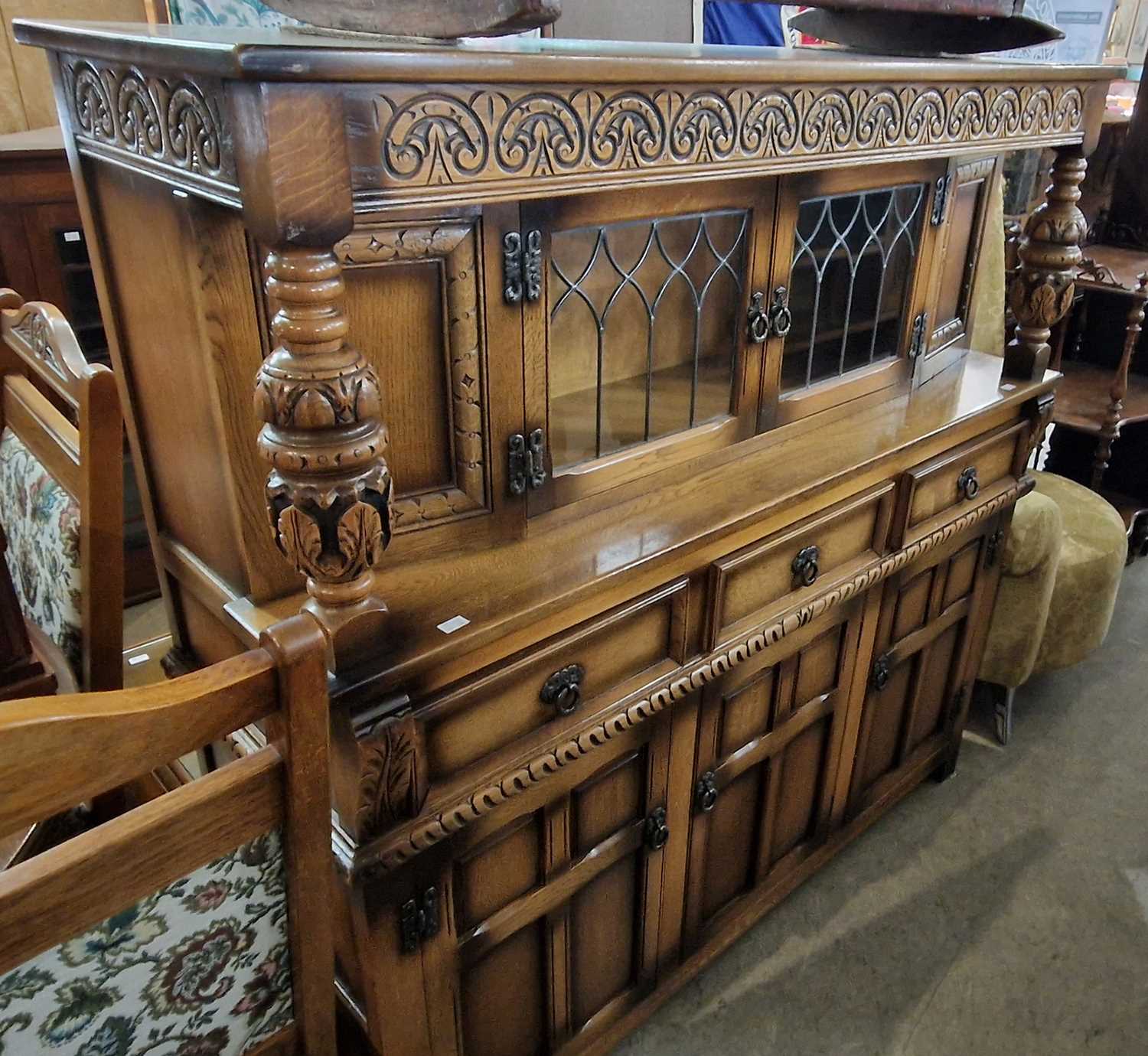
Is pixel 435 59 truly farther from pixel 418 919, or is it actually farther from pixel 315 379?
pixel 418 919

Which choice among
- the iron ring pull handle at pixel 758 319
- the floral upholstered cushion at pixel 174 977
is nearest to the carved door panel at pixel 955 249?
the iron ring pull handle at pixel 758 319

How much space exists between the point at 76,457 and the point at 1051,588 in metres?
1.87

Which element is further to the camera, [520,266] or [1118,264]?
[1118,264]

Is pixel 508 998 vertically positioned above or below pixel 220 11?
below

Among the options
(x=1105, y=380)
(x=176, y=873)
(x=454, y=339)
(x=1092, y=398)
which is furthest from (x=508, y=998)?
(x=1105, y=380)

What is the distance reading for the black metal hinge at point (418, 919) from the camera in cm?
98

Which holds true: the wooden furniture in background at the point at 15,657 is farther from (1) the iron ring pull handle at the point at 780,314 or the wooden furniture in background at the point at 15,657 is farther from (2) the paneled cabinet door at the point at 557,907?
(1) the iron ring pull handle at the point at 780,314

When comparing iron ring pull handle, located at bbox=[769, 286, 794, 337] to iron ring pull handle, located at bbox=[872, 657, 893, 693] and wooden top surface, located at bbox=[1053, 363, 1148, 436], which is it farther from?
wooden top surface, located at bbox=[1053, 363, 1148, 436]

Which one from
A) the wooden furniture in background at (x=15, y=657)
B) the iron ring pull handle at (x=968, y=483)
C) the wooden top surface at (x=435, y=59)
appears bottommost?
the wooden furniture in background at (x=15, y=657)

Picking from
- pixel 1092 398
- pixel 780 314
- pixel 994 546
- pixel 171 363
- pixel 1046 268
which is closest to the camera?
pixel 171 363

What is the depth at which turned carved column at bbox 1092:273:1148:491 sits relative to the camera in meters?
2.44

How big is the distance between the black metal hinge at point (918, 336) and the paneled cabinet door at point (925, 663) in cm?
34

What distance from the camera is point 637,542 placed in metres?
1.10

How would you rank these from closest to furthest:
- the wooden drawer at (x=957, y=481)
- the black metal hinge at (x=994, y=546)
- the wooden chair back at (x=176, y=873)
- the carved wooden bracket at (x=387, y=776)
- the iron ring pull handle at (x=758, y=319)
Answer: the wooden chair back at (x=176, y=873), the carved wooden bracket at (x=387, y=776), the iron ring pull handle at (x=758, y=319), the wooden drawer at (x=957, y=481), the black metal hinge at (x=994, y=546)
